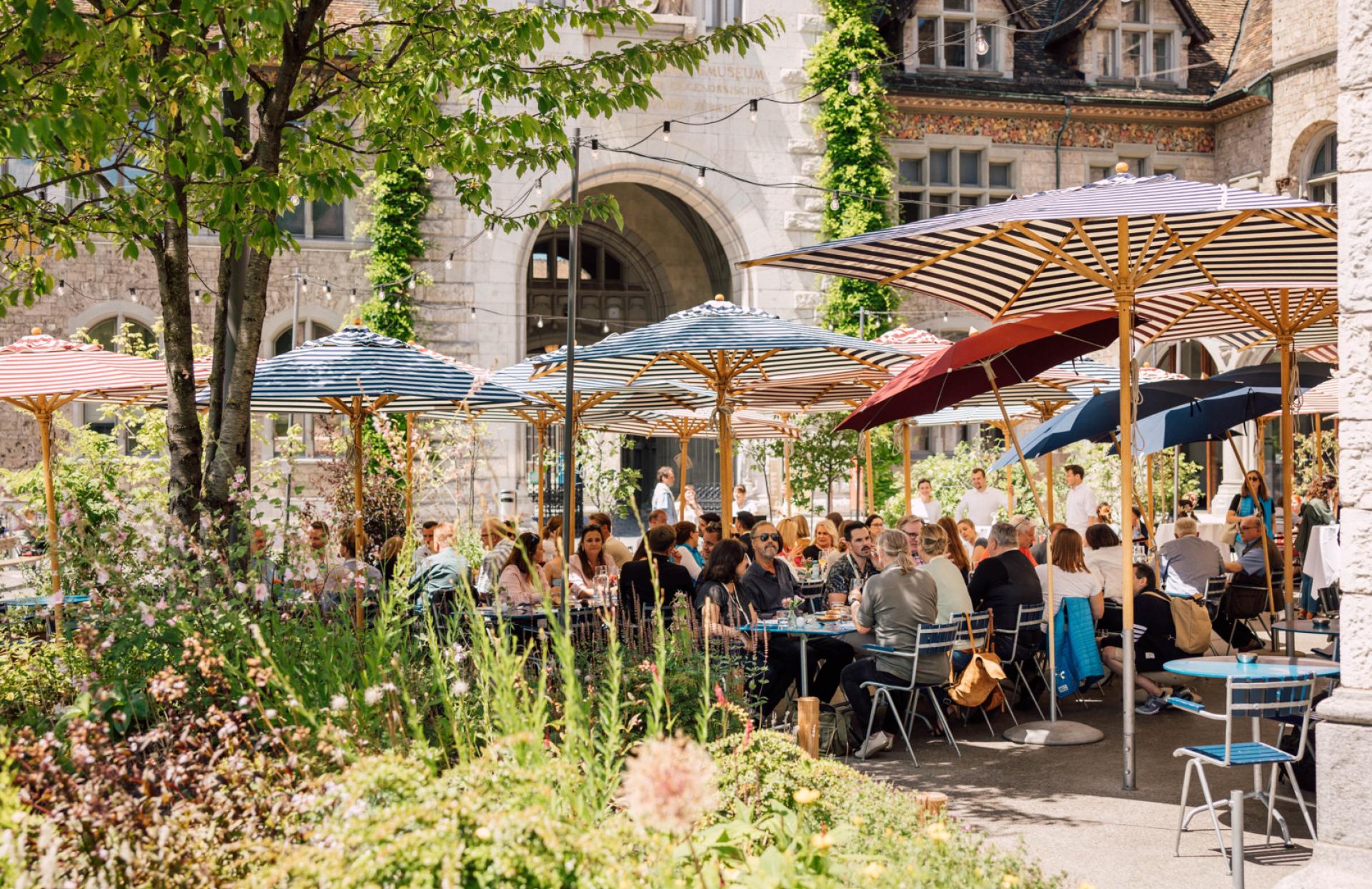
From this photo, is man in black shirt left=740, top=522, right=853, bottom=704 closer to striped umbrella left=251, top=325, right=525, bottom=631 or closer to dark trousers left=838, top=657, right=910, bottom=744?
dark trousers left=838, top=657, right=910, bottom=744

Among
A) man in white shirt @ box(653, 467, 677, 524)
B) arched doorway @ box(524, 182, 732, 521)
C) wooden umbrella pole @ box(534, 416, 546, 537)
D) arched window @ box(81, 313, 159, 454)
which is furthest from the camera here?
arched doorway @ box(524, 182, 732, 521)

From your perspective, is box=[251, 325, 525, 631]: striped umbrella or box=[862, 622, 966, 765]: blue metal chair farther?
box=[251, 325, 525, 631]: striped umbrella

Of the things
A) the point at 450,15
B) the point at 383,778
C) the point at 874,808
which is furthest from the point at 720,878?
the point at 450,15

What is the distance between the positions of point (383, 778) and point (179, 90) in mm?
3969

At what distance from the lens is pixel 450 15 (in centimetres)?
721

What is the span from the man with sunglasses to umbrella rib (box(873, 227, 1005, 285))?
2.06 metres

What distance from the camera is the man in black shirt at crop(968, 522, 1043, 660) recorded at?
328 inches

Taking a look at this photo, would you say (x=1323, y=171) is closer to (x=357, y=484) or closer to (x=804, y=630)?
(x=357, y=484)

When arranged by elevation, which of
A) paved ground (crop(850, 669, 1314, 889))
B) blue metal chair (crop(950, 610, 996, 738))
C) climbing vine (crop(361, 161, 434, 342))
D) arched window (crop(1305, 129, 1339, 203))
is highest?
arched window (crop(1305, 129, 1339, 203))

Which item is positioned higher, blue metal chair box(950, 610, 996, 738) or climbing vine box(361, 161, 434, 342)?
climbing vine box(361, 161, 434, 342)

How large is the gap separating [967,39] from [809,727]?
20.7 metres

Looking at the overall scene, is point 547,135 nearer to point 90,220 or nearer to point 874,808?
point 90,220

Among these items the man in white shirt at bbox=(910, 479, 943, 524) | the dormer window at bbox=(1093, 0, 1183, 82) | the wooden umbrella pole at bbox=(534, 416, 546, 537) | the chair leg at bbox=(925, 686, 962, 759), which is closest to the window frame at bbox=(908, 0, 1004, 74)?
the dormer window at bbox=(1093, 0, 1183, 82)

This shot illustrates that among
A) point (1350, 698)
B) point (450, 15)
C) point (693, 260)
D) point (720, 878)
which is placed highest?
point (693, 260)
